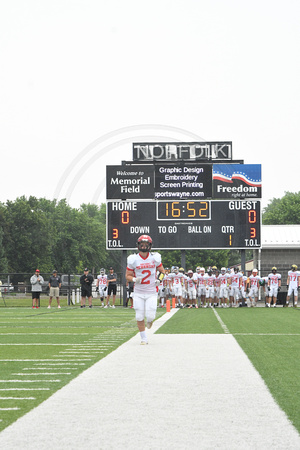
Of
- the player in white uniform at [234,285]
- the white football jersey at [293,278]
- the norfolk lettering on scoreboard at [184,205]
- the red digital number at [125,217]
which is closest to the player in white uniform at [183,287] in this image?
the norfolk lettering on scoreboard at [184,205]

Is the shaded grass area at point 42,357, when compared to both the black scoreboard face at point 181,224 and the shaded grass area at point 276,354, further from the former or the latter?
the black scoreboard face at point 181,224

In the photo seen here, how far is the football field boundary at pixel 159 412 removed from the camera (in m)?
4.25

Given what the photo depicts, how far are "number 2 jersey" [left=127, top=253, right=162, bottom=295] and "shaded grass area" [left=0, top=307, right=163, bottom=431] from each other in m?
0.99

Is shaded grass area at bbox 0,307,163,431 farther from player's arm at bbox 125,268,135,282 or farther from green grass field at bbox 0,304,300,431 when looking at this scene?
player's arm at bbox 125,268,135,282

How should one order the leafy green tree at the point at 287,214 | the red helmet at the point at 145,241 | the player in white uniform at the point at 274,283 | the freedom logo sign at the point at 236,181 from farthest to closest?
1. the leafy green tree at the point at 287,214
2. the player in white uniform at the point at 274,283
3. the freedom logo sign at the point at 236,181
4. the red helmet at the point at 145,241

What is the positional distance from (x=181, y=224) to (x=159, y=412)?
24.2 m

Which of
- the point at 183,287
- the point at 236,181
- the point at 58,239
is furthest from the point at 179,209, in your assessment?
the point at 58,239

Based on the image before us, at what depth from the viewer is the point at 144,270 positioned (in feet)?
36.2

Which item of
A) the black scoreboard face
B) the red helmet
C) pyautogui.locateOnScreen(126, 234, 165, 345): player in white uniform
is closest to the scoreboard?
the black scoreboard face

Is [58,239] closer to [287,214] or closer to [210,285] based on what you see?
[287,214]

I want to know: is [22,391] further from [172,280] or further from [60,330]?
[172,280]

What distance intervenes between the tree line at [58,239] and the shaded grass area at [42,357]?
178 ft

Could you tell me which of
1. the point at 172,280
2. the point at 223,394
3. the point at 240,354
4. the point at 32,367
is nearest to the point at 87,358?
the point at 32,367

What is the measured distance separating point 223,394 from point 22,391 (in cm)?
188
